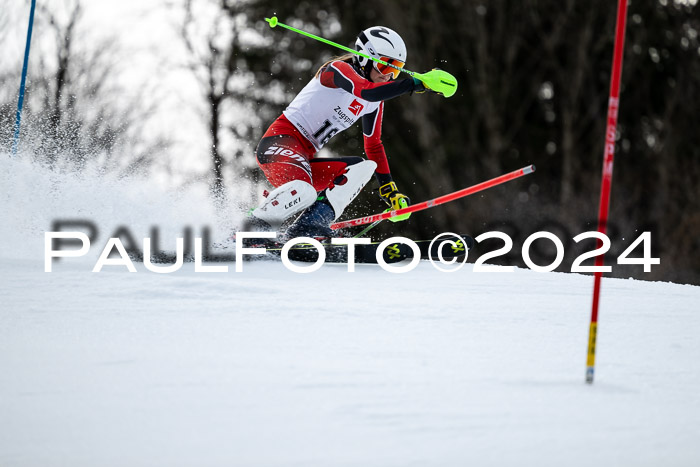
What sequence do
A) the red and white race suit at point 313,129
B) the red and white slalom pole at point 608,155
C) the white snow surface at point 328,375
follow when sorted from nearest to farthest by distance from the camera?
the white snow surface at point 328,375 < the red and white slalom pole at point 608,155 < the red and white race suit at point 313,129

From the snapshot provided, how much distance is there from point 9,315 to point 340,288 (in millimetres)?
1743

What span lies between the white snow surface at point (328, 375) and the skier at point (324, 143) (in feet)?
2.85

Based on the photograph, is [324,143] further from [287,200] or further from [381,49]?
[381,49]

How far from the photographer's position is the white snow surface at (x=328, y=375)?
7.45ft

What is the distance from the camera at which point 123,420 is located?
241 cm

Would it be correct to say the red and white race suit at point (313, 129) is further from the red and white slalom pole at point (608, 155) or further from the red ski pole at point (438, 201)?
the red and white slalom pole at point (608, 155)

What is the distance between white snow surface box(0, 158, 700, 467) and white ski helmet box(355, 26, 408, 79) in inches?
57.1

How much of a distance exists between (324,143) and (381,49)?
2.64ft

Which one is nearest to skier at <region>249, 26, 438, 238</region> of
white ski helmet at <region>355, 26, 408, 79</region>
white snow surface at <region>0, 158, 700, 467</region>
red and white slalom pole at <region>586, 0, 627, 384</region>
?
white ski helmet at <region>355, 26, 408, 79</region>

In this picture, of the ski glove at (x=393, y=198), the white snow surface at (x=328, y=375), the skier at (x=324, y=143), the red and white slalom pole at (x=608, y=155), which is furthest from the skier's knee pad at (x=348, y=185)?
the red and white slalom pole at (x=608, y=155)

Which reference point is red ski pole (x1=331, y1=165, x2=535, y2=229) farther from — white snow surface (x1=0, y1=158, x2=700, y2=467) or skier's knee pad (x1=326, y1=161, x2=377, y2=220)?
white snow surface (x1=0, y1=158, x2=700, y2=467)

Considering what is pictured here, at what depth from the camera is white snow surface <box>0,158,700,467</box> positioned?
89.4 inches

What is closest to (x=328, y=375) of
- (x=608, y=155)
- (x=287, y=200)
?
(x=608, y=155)

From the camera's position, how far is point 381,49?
537cm
